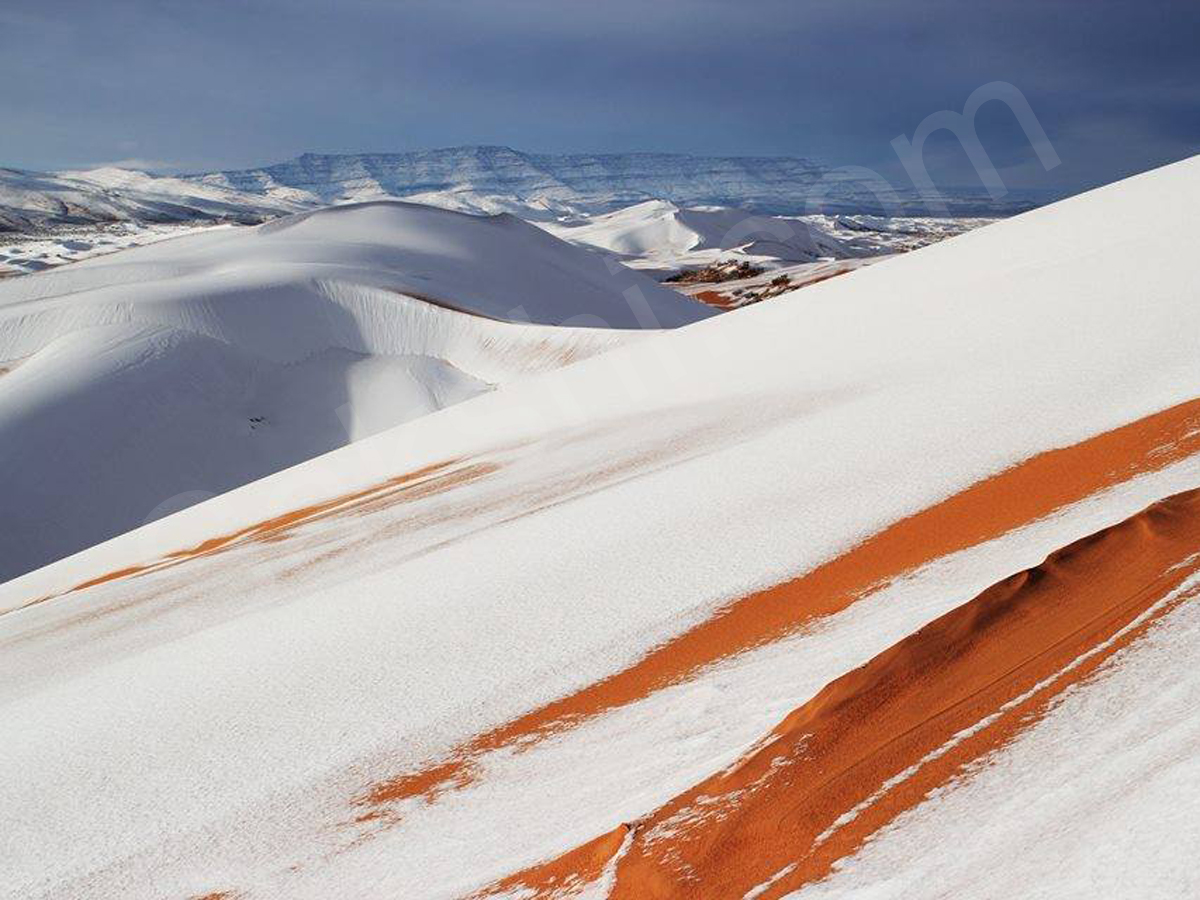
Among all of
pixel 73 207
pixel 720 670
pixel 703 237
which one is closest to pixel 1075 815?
pixel 720 670

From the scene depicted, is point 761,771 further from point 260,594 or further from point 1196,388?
A: point 260,594

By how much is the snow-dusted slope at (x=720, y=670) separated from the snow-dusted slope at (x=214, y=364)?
18438 millimetres

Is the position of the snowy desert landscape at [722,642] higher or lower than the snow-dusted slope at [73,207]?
lower

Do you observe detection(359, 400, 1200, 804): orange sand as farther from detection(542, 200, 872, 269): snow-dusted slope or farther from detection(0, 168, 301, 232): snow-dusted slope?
detection(0, 168, 301, 232): snow-dusted slope

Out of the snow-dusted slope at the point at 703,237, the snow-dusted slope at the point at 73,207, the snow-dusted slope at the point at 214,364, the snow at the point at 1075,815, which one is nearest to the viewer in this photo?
the snow at the point at 1075,815

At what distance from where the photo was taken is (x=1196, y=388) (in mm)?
5934

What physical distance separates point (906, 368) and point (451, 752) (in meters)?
5.96

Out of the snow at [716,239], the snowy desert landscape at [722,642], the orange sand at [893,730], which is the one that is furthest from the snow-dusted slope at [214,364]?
the snow at [716,239]

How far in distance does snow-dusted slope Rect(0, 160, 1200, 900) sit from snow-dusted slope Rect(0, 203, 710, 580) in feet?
60.5

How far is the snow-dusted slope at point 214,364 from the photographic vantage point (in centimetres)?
2536

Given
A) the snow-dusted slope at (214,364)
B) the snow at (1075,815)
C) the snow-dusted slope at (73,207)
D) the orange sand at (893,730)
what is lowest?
the snow at (1075,815)

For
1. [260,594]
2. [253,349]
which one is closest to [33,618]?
[260,594]

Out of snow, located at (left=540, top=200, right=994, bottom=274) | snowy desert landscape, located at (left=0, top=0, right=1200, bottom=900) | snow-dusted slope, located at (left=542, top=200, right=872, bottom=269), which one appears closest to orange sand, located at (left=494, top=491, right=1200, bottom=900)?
snowy desert landscape, located at (left=0, top=0, right=1200, bottom=900)

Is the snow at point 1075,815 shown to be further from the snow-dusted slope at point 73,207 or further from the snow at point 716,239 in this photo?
the snow-dusted slope at point 73,207
